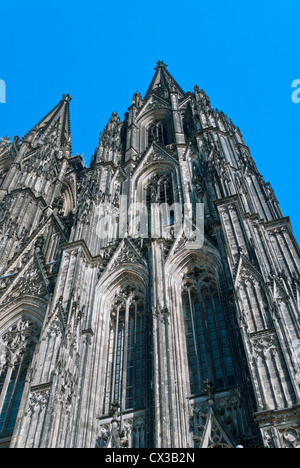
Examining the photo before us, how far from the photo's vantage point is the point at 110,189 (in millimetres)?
29156

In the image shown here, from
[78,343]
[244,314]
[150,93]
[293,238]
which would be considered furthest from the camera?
[150,93]

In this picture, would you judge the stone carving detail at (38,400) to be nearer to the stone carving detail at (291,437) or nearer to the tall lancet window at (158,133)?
the stone carving detail at (291,437)

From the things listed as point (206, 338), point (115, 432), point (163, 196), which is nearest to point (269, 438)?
point (115, 432)

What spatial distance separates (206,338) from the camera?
734 inches

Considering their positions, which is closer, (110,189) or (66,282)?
(66,282)

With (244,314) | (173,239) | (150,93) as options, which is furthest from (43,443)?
(150,93)

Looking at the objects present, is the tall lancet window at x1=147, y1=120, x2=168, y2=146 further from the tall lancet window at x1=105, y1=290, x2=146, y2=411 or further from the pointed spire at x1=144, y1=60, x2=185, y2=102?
the tall lancet window at x1=105, y1=290, x2=146, y2=411

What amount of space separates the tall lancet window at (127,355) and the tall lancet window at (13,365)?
3.69 m

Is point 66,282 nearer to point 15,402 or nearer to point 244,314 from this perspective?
point 15,402

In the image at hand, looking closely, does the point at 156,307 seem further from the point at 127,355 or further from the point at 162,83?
the point at 162,83

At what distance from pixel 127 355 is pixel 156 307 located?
210 centimetres

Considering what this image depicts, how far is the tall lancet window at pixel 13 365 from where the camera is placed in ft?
62.5

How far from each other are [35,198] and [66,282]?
13.2m


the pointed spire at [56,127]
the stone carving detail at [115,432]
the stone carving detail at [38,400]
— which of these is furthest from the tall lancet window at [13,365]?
the pointed spire at [56,127]
